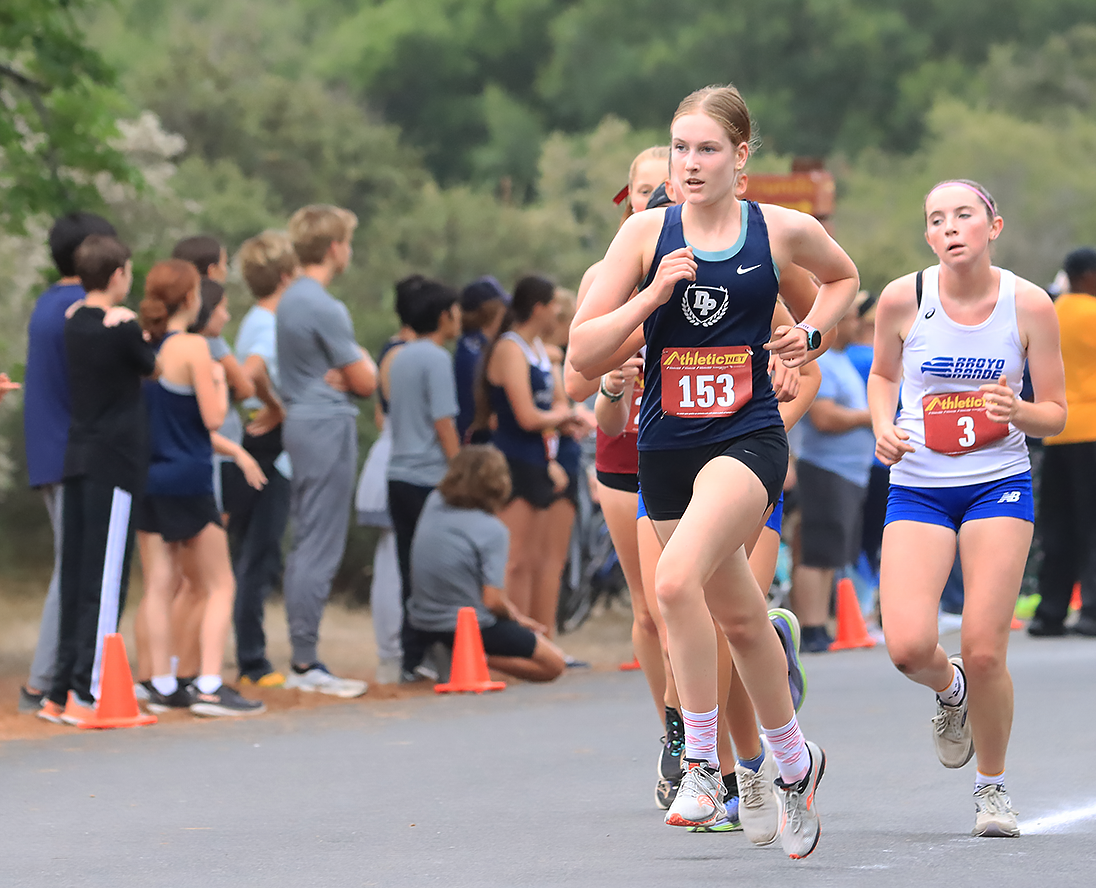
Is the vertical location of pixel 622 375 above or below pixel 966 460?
above

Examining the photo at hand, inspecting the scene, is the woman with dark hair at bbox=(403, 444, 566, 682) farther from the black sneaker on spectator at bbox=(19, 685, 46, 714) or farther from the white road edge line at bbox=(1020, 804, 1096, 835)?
the white road edge line at bbox=(1020, 804, 1096, 835)

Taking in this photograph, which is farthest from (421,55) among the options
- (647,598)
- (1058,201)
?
(647,598)

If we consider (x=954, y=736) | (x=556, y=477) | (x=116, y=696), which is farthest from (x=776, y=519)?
(x=556, y=477)

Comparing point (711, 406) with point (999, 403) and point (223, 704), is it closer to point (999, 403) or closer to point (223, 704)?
point (999, 403)

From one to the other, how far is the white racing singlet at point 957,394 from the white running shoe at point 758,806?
111 cm

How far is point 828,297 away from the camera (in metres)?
5.69

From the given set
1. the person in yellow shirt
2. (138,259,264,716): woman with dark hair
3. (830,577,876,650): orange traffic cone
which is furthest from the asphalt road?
the person in yellow shirt

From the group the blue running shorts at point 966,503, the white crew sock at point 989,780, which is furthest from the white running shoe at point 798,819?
the blue running shorts at point 966,503

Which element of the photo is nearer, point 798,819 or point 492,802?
point 798,819

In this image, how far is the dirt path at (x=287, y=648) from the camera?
958cm

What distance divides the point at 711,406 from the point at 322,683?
5.30 metres

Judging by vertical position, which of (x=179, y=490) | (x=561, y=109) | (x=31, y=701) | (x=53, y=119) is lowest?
(x=31, y=701)

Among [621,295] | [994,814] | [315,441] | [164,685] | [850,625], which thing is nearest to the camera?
[621,295]

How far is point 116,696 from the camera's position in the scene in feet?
28.3
